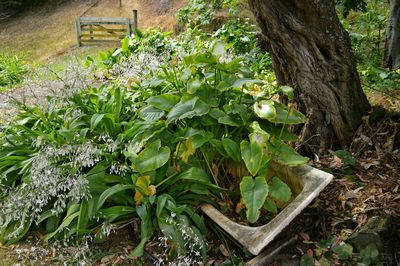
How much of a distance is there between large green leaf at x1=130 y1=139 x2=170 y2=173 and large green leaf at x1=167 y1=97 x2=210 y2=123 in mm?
200

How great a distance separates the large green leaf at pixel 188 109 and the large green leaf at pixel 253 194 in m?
0.57

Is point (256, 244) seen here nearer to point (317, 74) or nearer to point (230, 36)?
point (317, 74)

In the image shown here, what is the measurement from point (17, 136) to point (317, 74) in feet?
8.00

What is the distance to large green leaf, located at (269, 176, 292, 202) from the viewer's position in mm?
2812

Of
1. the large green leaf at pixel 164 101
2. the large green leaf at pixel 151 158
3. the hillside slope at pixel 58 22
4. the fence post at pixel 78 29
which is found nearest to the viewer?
the large green leaf at pixel 151 158

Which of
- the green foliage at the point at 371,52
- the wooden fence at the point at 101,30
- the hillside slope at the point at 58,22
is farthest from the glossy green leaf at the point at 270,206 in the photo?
the wooden fence at the point at 101,30

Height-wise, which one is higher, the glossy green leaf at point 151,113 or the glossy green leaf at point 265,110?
the glossy green leaf at point 265,110

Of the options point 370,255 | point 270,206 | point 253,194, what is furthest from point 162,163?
point 370,255

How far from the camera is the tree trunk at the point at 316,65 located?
3264mm

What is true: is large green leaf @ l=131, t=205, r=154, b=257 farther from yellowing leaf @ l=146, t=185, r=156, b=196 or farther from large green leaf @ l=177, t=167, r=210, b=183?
large green leaf @ l=177, t=167, r=210, b=183

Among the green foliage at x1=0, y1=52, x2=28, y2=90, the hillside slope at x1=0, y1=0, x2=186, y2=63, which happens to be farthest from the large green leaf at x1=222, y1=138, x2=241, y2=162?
the hillside slope at x1=0, y1=0, x2=186, y2=63

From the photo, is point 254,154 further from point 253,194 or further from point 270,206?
point 270,206

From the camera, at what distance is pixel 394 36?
4750 mm

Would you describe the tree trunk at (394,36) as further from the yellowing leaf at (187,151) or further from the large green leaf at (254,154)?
the yellowing leaf at (187,151)
